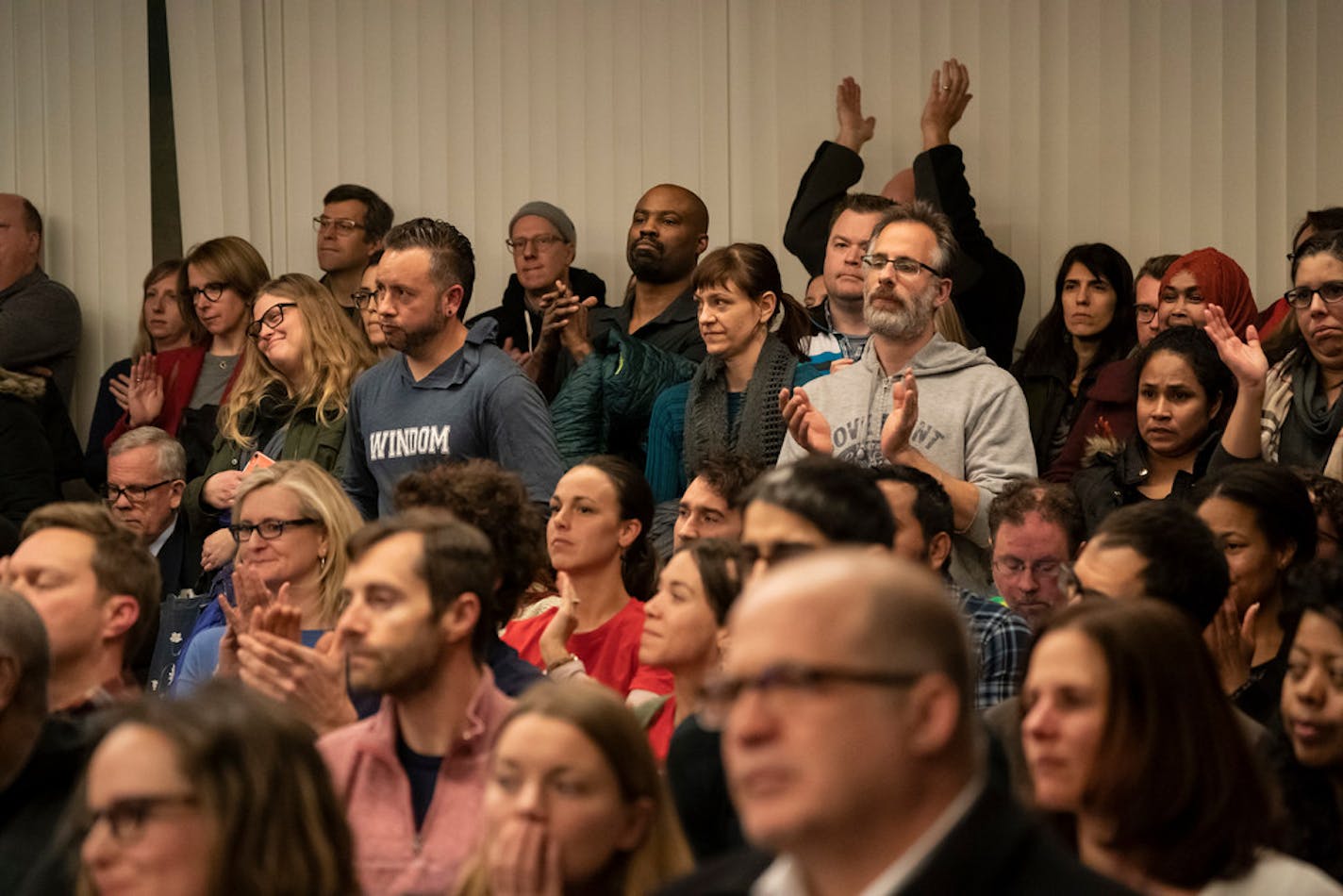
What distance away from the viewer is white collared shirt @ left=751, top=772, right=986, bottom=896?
1.71m

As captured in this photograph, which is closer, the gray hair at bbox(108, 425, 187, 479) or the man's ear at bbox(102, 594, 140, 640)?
the man's ear at bbox(102, 594, 140, 640)

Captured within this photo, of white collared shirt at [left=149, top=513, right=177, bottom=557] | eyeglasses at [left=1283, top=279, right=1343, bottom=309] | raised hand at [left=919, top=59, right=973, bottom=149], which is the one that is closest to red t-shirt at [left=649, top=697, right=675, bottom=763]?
eyeglasses at [left=1283, top=279, right=1343, bottom=309]

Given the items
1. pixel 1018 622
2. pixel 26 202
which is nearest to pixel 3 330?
pixel 26 202

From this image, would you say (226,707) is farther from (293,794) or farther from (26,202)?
(26,202)

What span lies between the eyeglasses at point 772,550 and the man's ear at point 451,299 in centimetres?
213

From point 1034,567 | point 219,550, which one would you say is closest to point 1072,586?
point 1034,567

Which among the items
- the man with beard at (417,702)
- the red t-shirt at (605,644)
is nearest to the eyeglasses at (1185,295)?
the red t-shirt at (605,644)

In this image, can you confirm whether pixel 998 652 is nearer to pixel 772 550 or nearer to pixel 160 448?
pixel 772 550

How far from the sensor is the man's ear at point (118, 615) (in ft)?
11.5

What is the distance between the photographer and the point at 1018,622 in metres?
3.64

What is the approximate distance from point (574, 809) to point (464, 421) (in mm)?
2457

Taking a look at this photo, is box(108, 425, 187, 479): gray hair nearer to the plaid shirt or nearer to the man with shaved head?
the plaid shirt

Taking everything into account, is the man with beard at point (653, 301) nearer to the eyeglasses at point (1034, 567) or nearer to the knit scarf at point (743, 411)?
the knit scarf at point (743, 411)

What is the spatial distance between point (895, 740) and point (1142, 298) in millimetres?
3805
